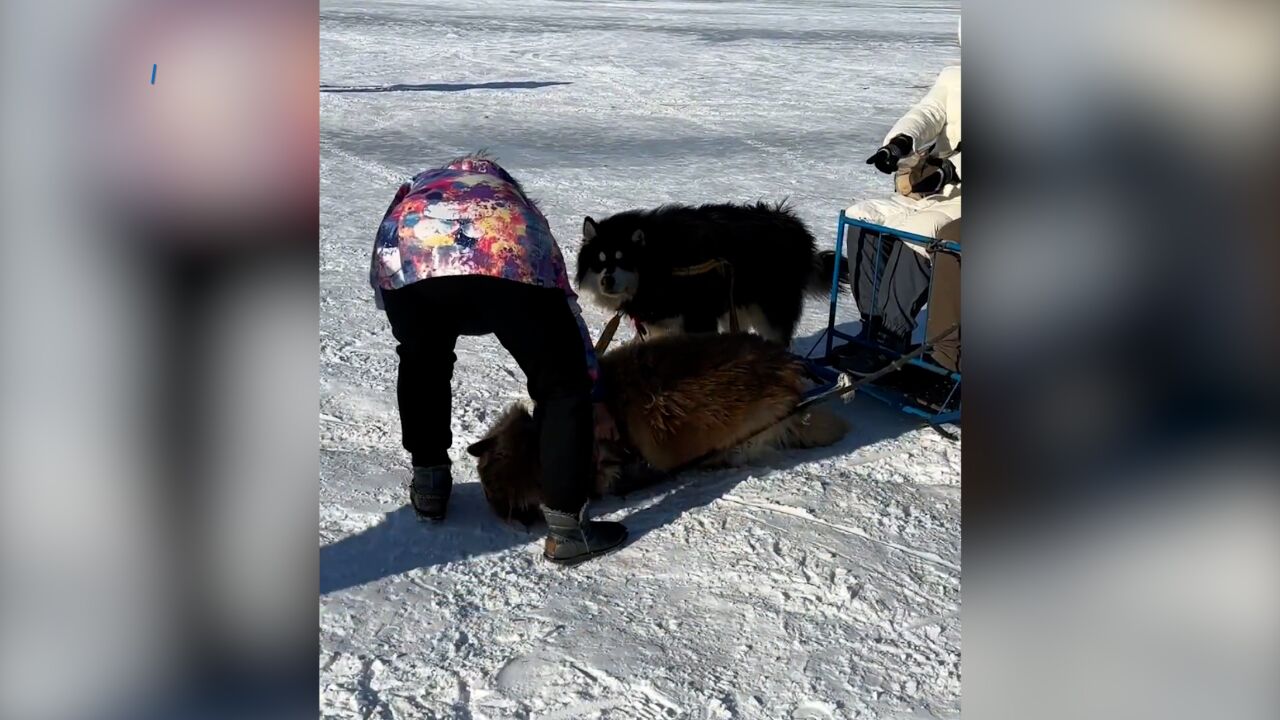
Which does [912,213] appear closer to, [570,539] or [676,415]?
[676,415]

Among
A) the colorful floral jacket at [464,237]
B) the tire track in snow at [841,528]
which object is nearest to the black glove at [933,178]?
the tire track in snow at [841,528]

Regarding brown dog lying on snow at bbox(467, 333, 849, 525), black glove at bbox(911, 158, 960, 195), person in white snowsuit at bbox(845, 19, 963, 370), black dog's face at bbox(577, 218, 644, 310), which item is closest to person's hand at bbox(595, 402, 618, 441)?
brown dog lying on snow at bbox(467, 333, 849, 525)

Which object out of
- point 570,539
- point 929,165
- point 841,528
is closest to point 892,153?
point 929,165

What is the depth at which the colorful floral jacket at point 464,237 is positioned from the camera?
103 inches

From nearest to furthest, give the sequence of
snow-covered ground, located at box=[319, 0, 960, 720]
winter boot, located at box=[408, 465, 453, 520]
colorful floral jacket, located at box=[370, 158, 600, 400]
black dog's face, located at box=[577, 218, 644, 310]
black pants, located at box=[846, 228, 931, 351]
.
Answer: snow-covered ground, located at box=[319, 0, 960, 720] < colorful floral jacket, located at box=[370, 158, 600, 400] < winter boot, located at box=[408, 465, 453, 520] < black pants, located at box=[846, 228, 931, 351] < black dog's face, located at box=[577, 218, 644, 310]

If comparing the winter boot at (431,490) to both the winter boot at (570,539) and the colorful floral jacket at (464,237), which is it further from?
the colorful floral jacket at (464,237)

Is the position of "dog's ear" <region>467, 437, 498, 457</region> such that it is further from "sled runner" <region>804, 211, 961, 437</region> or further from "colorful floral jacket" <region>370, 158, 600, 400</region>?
"sled runner" <region>804, 211, 961, 437</region>

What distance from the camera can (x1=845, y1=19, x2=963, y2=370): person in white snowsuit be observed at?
3.62m

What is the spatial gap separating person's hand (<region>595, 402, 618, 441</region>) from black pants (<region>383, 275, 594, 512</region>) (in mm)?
203

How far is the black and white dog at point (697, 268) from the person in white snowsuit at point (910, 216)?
0.28 metres

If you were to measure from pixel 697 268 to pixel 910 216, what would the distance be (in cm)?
73
